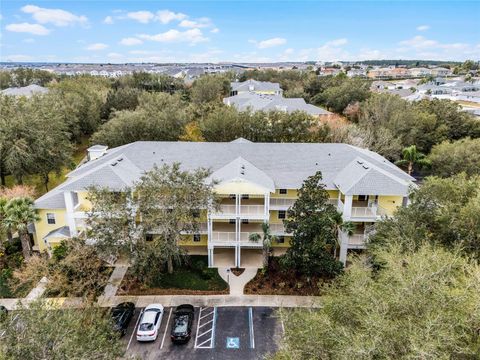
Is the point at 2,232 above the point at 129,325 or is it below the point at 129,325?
above

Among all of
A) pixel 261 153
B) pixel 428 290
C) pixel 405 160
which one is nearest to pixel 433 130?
pixel 405 160

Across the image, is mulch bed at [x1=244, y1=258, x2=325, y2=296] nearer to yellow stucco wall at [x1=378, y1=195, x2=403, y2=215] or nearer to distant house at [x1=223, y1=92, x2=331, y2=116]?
yellow stucco wall at [x1=378, y1=195, x2=403, y2=215]

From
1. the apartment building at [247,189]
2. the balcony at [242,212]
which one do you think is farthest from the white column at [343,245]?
the balcony at [242,212]

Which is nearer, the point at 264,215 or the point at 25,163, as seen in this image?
the point at 264,215

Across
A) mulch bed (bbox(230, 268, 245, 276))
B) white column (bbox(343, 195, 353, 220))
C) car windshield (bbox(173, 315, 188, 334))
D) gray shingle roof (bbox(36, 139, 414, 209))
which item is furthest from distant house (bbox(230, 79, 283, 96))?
car windshield (bbox(173, 315, 188, 334))

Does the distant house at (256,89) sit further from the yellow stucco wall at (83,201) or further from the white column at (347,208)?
the white column at (347,208)

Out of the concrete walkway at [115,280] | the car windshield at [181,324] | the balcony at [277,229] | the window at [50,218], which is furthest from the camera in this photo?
the window at [50,218]

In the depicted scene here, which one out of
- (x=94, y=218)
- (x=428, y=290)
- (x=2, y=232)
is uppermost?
(x=428, y=290)

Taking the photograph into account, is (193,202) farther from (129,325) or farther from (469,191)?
(469,191)
